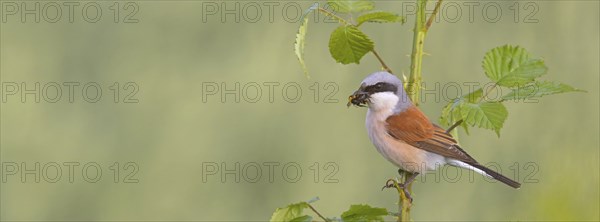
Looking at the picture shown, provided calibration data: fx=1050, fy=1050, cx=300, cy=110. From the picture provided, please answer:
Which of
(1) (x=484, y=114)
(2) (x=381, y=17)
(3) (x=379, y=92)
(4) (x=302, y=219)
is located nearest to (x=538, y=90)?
(1) (x=484, y=114)

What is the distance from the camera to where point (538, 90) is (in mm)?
1312

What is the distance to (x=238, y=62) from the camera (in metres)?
4.10

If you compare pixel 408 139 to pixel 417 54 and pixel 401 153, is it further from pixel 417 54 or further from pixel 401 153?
pixel 417 54

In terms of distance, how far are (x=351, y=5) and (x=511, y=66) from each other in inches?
9.0

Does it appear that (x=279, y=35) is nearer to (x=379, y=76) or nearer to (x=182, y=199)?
(x=182, y=199)

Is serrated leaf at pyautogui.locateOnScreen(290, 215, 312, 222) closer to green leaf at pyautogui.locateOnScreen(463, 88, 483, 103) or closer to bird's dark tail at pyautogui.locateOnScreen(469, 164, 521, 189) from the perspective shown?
green leaf at pyautogui.locateOnScreen(463, 88, 483, 103)

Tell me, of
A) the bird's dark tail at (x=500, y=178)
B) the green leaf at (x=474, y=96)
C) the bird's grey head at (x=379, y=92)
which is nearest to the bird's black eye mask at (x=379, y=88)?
the bird's grey head at (x=379, y=92)

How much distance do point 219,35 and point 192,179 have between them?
0.58 meters

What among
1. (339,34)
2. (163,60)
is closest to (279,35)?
(163,60)

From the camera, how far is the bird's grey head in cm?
162

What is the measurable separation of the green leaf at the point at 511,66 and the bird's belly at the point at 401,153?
0.39 metres

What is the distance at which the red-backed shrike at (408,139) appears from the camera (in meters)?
1.85

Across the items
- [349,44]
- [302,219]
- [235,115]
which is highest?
[349,44]

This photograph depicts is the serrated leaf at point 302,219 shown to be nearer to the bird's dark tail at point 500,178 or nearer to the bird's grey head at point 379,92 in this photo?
the bird's grey head at point 379,92
